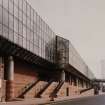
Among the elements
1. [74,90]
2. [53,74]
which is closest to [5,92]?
[53,74]

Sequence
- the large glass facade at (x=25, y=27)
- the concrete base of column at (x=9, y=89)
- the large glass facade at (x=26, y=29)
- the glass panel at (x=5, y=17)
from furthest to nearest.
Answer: the concrete base of column at (x=9, y=89), the large glass facade at (x=26, y=29), the large glass facade at (x=25, y=27), the glass panel at (x=5, y=17)

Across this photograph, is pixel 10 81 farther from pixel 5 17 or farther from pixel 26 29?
pixel 5 17

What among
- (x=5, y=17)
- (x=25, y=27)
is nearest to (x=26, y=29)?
(x=25, y=27)

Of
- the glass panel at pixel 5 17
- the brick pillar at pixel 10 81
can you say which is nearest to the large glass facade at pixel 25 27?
the glass panel at pixel 5 17

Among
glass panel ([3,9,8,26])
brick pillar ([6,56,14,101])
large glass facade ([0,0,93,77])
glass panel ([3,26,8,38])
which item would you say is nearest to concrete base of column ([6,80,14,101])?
brick pillar ([6,56,14,101])

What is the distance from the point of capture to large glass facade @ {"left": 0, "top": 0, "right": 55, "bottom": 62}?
50.2 metres

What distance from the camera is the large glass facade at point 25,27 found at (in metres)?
50.2

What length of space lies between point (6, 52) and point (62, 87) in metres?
32.8

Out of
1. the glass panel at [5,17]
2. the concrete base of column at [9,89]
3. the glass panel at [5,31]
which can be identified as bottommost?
the concrete base of column at [9,89]

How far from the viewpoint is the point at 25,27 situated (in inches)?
2356

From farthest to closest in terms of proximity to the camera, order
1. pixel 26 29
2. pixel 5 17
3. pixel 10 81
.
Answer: pixel 26 29
pixel 10 81
pixel 5 17

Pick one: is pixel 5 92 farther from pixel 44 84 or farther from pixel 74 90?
pixel 74 90

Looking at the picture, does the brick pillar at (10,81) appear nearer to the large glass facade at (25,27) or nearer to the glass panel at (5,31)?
the large glass facade at (25,27)

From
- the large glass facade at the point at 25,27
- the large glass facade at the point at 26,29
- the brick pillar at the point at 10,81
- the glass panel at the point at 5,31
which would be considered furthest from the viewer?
the brick pillar at the point at 10,81
